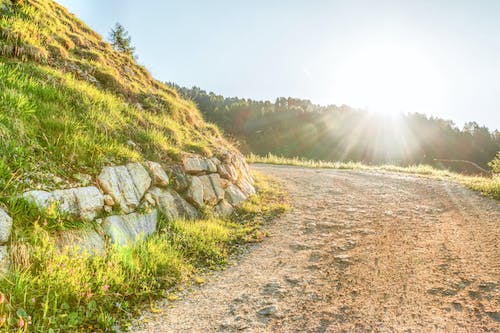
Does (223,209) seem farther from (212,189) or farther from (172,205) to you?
(172,205)

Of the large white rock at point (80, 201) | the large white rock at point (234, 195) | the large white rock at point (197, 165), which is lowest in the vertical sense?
the large white rock at point (234, 195)

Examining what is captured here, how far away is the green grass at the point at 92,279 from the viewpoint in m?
3.22

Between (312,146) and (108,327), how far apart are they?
103086mm

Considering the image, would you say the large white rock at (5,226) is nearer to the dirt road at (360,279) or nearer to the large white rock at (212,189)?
the dirt road at (360,279)

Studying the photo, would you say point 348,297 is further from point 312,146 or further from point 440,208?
point 312,146

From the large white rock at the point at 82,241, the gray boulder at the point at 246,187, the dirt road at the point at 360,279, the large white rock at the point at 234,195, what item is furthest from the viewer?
the gray boulder at the point at 246,187

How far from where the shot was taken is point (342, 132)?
11162cm

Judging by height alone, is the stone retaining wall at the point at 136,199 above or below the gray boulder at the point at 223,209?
above

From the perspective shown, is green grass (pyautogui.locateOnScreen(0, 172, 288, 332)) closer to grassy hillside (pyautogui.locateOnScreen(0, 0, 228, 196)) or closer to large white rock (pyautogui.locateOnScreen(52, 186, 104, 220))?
large white rock (pyautogui.locateOnScreen(52, 186, 104, 220))

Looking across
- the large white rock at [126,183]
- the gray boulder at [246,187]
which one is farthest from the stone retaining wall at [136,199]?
the gray boulder at [246,187]

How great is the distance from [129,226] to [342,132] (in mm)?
113585

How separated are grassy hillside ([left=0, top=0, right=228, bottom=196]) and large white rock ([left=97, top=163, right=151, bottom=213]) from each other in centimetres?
24

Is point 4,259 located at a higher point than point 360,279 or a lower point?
higher

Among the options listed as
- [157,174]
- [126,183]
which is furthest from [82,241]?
[157,174]
